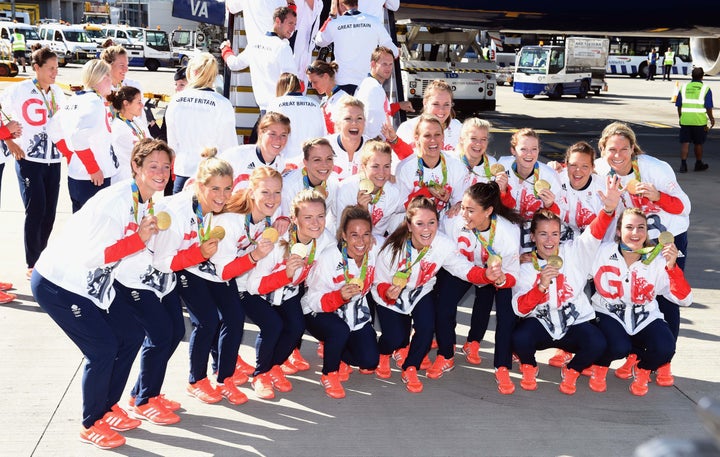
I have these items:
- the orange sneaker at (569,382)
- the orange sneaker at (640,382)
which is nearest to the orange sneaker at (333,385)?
the orange sneaker at (569,382)

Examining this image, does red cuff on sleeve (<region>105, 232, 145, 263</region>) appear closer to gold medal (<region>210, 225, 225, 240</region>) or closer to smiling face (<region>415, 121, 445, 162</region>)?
gold medal (<region>210, 225, 225, 240</region>)

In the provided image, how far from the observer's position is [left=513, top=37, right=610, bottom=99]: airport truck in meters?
31.0

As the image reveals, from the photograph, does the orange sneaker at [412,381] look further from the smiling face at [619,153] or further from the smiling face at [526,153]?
the smiling face at [619,153]

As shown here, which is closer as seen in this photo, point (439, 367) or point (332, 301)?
point (332, 301)

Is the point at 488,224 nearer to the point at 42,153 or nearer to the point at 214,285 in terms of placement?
the point at 214,285

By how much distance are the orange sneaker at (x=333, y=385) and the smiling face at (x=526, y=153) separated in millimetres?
2088

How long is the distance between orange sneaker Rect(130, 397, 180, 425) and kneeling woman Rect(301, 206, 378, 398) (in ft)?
3.55

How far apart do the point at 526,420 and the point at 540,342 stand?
695 millimetres

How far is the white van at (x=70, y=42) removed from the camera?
43678 mm

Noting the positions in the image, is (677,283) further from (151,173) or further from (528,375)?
(151,173)

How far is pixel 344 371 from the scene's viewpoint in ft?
18.8

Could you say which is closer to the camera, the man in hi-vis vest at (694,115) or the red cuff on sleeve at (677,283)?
the red cuff on sleeve at (677,283)

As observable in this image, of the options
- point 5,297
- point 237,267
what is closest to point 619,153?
point 237,267

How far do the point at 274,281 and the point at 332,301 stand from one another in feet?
1.49
